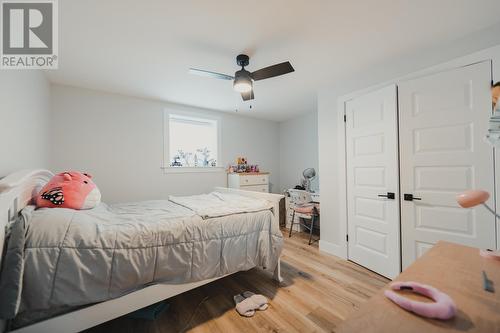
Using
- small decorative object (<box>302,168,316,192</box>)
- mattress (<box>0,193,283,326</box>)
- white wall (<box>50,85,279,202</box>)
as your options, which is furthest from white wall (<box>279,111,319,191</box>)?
mattress (<box>0,193,283,326</box>)

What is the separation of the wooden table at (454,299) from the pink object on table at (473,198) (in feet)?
0.93

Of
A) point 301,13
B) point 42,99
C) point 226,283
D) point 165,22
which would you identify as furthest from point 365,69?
point 42,99

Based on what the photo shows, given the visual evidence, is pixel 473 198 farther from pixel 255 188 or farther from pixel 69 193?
pixel 255 188

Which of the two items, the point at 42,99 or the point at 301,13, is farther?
the point at 42,99

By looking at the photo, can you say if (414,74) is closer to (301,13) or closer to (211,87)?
(301,13)

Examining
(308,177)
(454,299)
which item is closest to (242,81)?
(454,299)


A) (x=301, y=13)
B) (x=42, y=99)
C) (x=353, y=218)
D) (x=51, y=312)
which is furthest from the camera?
(x=353, y=218)

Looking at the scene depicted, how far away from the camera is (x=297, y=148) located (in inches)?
178

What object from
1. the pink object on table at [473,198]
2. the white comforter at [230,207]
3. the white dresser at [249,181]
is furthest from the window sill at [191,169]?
the pink object on table at [473,198]

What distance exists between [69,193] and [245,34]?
191cm

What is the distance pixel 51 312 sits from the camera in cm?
113

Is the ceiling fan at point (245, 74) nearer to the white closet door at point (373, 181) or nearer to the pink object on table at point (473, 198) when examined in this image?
the white closet door at point (373, 181)

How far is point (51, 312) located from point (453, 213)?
3.06 metres

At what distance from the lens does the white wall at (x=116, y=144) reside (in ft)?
8.89
